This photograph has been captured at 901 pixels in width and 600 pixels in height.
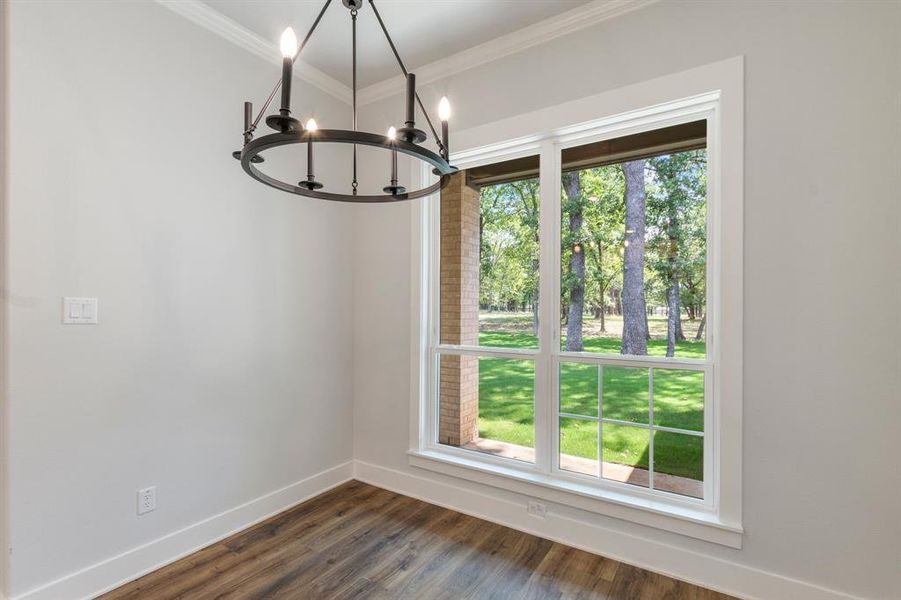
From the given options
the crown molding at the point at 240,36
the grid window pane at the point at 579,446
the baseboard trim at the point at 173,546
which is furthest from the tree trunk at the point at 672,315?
the crown molding at the point at 240,36

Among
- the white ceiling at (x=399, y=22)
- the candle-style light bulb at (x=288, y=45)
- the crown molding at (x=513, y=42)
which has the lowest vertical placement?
the candle-style light bulb at (x=288, y=45)

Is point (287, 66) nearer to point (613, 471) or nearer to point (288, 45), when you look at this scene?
point (288, 45)

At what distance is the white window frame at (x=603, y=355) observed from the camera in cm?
198

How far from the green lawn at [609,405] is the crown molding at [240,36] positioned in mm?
2044

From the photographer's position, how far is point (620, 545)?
223 centimetres

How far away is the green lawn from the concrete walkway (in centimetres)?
3

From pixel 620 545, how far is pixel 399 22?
3000mm

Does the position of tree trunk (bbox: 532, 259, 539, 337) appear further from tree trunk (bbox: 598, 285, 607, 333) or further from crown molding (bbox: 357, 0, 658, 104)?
crown molding (bbox: 357, 0, 658, 104)

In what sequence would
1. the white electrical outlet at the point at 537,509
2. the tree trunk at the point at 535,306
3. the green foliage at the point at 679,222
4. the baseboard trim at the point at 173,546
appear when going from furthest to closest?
the tree trunk at the point at 535,306 < the white electrical outlet at the point at 537,509 < the green foliage at the point at 679,222 < the baseboard trim at the point at 173,546

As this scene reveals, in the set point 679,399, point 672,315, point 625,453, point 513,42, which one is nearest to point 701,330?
point 672,315

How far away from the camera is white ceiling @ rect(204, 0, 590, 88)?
227 cm

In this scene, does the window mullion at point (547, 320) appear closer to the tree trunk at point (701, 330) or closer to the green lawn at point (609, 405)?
the green lawn at point (609, 405)

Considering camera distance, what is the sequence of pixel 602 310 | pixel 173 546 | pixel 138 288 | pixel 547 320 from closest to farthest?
pixel 138 288 → pixel 173 546 → pixel 602 310 → pixel 547 320

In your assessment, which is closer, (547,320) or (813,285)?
(813,285)
